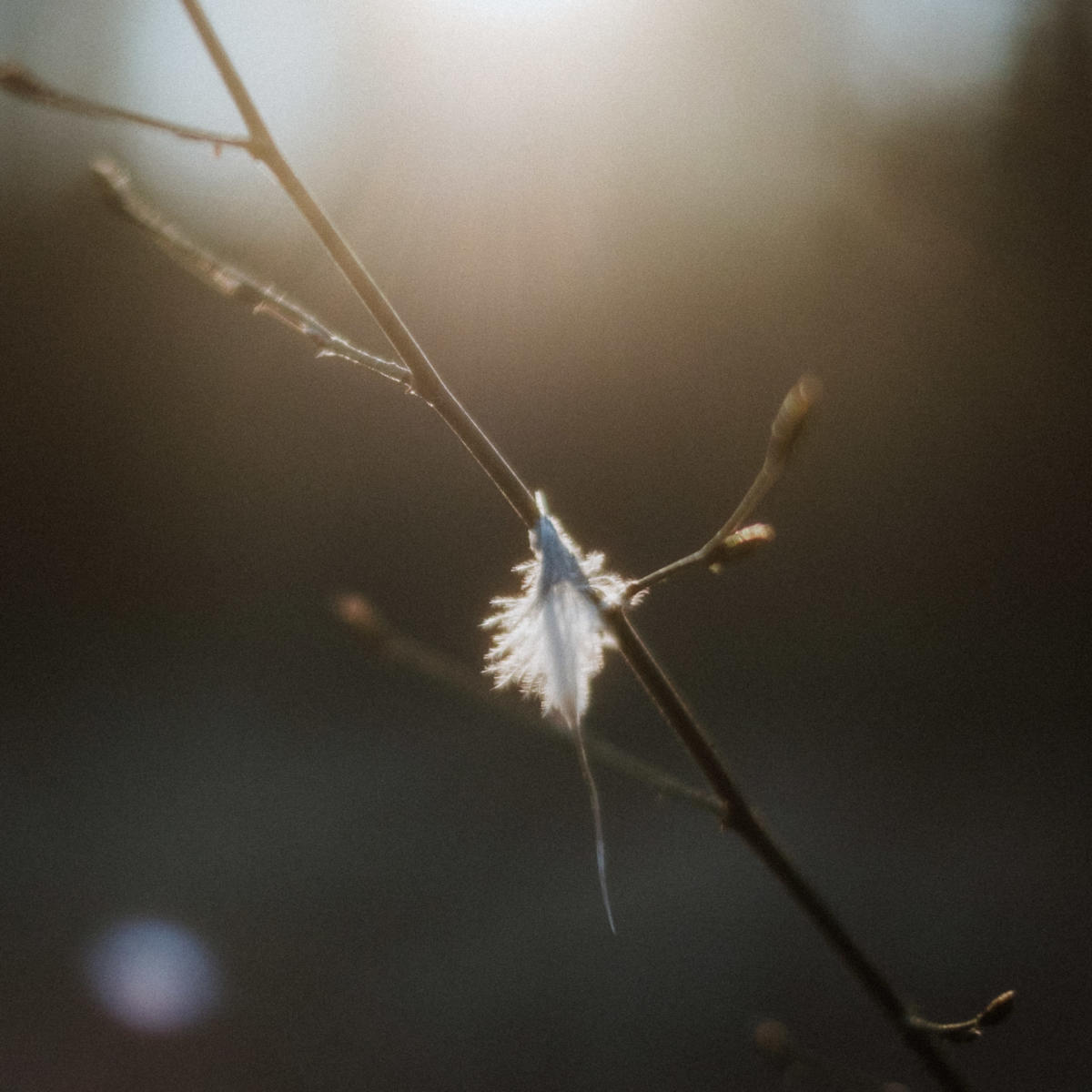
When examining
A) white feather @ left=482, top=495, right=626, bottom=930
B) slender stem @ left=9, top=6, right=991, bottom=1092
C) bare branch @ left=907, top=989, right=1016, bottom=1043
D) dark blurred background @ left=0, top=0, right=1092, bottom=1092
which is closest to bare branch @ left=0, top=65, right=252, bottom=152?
slender stem @ left=9, top=6, right=991, bottom=1092

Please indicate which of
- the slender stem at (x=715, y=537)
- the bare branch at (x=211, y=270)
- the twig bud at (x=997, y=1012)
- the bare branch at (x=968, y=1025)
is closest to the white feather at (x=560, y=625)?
the slender stem at (x=715, y=537)

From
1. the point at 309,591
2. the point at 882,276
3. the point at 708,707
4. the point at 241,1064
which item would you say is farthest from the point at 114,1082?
the point at 882,276

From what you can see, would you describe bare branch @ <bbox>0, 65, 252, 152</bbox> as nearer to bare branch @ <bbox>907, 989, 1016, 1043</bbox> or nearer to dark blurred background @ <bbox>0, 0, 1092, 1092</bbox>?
bare branch @ <bbox>907, 989, 1016, 1043</bbox>

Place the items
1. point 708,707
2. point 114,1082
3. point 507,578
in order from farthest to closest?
point 507,578 → point 708,707 → point 114,1082

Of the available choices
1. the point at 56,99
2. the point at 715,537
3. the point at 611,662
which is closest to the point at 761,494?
the point at 715,537

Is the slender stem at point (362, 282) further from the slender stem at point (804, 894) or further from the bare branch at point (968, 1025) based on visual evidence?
the bare branch at point (968, 1025)

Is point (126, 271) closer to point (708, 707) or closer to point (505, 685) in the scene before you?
point (708, 707)
